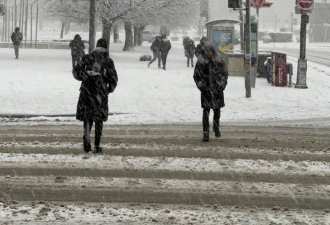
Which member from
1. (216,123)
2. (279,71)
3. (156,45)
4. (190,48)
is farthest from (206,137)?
(190,48)

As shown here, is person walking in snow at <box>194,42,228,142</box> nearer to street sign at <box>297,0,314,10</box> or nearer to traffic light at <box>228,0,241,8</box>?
traffic light at <box>228,0,241,8</box>

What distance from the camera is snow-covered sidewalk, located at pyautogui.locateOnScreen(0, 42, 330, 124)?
14.1 metres

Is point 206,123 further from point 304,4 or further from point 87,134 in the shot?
point 304,4

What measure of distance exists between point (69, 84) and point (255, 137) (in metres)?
11.2

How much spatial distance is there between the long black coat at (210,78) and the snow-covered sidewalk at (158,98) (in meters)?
3.17

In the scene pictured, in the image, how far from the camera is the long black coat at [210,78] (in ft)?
32.3

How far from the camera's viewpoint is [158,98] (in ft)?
56.9

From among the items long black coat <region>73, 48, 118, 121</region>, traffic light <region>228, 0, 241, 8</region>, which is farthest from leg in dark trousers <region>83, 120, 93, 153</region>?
traffic light <region>228, 0, 241, 8</region>

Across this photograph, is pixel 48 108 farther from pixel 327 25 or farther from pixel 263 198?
pixel 327 25

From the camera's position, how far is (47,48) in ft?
160

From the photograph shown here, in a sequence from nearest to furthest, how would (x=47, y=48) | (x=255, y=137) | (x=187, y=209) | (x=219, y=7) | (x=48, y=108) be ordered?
(x=187, y=209) → (x=255, y=137) → (x=48, y=108) → (x=219, y=7) → (x=47, y=48)

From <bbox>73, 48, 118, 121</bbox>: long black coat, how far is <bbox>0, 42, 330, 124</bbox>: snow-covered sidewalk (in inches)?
168

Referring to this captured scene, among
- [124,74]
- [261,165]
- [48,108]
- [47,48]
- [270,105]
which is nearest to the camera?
[261,165]

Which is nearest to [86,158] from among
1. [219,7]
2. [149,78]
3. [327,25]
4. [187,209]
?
[187,209]
